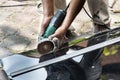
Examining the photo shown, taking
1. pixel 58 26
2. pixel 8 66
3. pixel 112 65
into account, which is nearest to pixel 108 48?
pixel 112 65

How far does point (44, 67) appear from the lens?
148 cm

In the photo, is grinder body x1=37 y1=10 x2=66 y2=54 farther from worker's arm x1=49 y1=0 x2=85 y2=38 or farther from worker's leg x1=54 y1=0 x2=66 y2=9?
worker's leg x1=54 y1=0 x2=66 y2=9

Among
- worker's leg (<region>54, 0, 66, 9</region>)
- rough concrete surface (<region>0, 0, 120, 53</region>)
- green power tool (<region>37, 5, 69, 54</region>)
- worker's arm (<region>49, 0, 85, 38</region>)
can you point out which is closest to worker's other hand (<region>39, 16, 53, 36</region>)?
green power tool (<region>37, 5, 69, 54</region>)

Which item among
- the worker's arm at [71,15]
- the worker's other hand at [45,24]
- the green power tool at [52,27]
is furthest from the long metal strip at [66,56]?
the worker's other hand at [45,24]

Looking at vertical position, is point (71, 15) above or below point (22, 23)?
above

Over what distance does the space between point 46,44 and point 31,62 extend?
1.39ft

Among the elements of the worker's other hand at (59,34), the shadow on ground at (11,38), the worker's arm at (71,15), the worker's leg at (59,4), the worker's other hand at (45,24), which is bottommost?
the shadow on ground at (11,38)

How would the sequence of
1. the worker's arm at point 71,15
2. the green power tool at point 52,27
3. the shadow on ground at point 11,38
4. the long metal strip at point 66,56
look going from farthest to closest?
the shadow on ground at point 11,38, the worker's arm at point 71,15, the green power tool at point 52,27, the long metal strip at point 66,56

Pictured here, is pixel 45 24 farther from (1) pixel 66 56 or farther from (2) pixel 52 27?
(1) pixel 66 56

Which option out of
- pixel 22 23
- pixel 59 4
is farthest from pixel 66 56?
pixel 22 23

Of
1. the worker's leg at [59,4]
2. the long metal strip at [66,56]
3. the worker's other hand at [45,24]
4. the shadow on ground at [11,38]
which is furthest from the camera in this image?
the shadow on ground at [11,38]

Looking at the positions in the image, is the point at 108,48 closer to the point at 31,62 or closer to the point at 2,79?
the point at 31,62

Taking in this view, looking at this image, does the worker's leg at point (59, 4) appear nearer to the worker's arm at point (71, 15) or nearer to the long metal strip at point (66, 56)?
the worker's arm at point (71, 15)

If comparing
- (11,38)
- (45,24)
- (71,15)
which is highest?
(71,15)
